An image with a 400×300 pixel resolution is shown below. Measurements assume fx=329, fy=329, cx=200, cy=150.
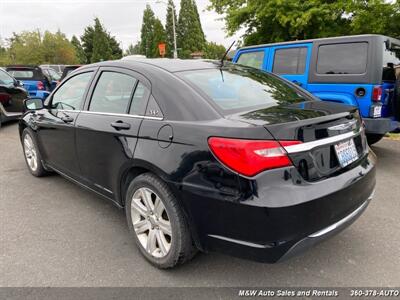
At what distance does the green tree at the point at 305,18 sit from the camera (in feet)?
36.6

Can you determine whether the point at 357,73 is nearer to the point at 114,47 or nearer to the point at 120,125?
the point at 120,125

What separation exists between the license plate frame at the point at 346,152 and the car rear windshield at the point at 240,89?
2.00 ft

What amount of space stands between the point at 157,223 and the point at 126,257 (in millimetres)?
492

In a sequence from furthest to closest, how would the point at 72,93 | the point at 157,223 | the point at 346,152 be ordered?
the point at 72,93, the point at 157,223, the point at 346,152

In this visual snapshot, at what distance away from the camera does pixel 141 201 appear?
265 centimetres

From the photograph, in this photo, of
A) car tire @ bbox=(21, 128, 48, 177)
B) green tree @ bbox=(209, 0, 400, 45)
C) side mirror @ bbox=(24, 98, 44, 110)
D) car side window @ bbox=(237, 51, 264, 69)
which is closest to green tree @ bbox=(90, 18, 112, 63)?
green tree @ bbox=(209, 0, 400, 45)

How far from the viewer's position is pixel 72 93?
3.71m

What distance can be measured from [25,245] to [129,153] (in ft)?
4.42

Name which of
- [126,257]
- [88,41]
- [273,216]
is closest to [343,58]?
[273,216]

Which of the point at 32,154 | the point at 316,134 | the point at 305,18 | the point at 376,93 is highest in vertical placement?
the point at 305,18

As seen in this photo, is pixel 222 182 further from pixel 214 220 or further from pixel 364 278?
pixel 364 278

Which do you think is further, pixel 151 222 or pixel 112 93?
pixel 112 93

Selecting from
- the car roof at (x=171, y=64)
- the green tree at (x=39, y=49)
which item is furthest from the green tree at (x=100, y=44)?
the car roof at (x=171, y=64)

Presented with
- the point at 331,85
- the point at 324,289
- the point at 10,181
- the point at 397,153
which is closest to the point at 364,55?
the point at 331,85
